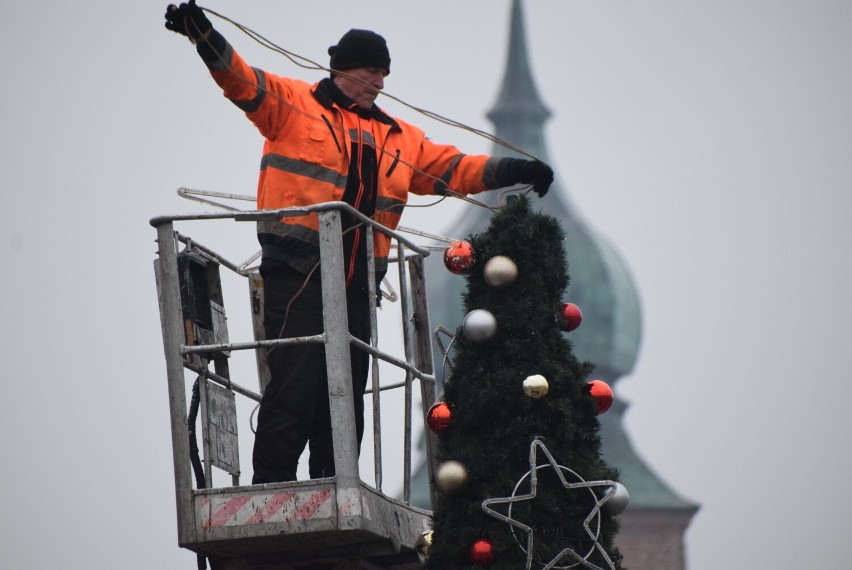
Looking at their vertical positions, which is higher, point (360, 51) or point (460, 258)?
point (360, 51)

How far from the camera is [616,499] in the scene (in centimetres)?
829

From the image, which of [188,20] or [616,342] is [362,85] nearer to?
[188,20]

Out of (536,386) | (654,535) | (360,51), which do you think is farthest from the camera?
(654,535)

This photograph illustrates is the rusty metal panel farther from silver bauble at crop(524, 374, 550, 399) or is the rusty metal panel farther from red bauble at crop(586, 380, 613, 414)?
red bauble at crop(586, 380, 613, 414)

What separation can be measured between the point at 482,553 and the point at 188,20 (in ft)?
8.24

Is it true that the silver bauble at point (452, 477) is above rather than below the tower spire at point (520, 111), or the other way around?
Answer: below

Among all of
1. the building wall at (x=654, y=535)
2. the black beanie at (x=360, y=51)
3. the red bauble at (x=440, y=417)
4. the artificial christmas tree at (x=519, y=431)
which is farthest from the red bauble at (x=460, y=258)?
the building wall at (x=654, y=535)

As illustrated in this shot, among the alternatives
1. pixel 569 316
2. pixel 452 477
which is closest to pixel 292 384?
pixel 452 477

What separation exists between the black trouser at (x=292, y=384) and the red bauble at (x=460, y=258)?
0.47 m

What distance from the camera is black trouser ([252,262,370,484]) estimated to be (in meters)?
8.35

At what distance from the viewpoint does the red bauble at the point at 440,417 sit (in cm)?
853

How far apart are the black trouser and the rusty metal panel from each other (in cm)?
32

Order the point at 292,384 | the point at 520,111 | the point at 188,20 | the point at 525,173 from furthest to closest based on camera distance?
the point at 520,111, the point at 525,173, the point at 292,384, the point at 188,20

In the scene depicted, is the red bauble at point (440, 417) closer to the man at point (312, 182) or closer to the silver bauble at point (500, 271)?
the man at point (312, 182)
